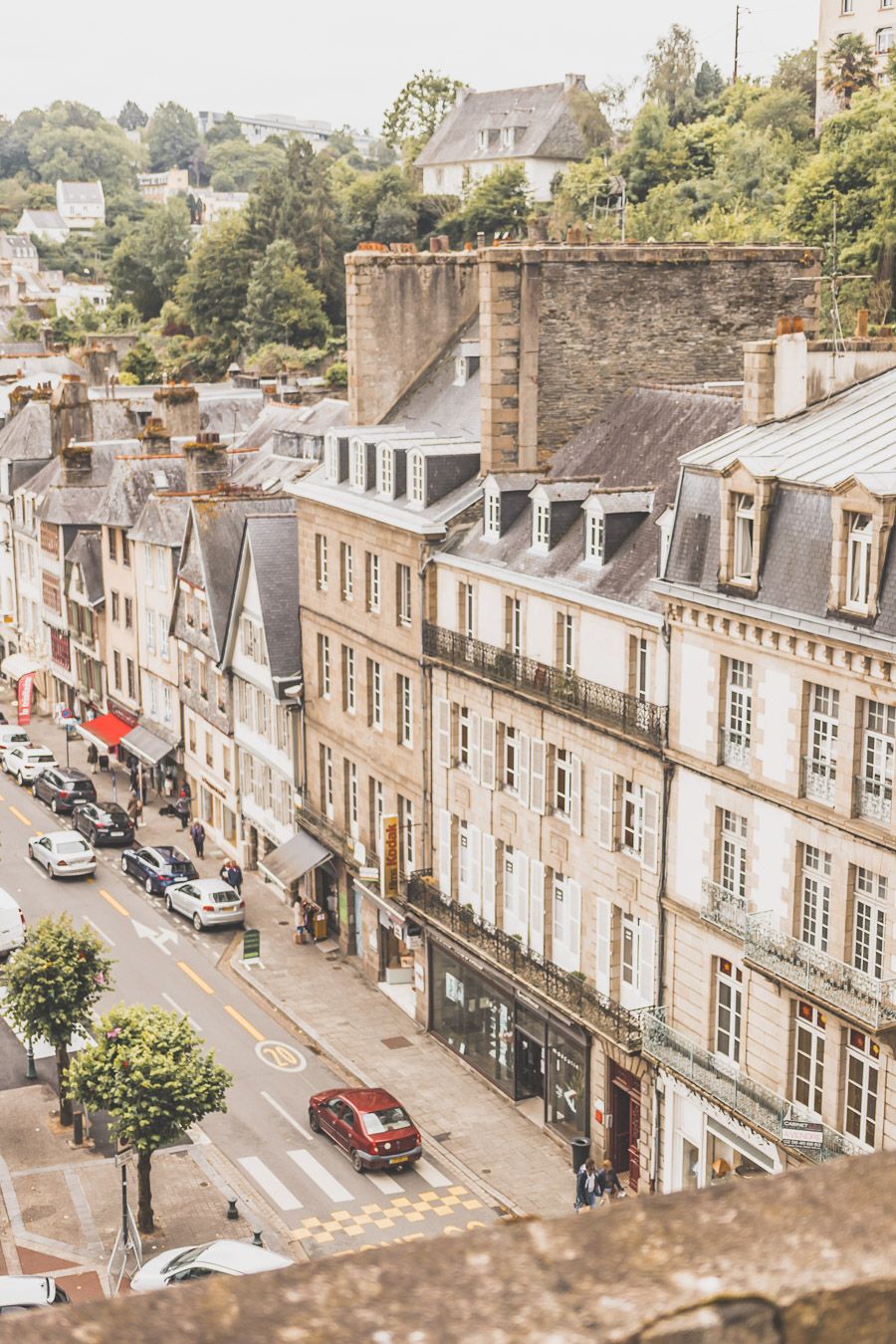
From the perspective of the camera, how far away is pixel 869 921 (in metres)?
26.4

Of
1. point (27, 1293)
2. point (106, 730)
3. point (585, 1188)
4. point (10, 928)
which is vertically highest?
point (27, 1293)

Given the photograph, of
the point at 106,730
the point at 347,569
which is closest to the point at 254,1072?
the point at 347,569

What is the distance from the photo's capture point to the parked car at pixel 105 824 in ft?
189

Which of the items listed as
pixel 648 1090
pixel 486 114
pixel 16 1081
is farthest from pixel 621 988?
pixel 486 114

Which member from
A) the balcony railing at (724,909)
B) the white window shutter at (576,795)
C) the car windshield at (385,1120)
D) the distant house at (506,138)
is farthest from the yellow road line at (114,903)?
the distant house at (506,138)

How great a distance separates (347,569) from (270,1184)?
1737cm

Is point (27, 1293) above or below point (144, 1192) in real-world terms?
above

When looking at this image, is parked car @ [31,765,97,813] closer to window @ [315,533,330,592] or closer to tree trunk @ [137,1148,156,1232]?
window @ [315,533,330,592]

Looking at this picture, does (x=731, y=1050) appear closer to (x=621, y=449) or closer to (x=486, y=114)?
(x=621, y=449)

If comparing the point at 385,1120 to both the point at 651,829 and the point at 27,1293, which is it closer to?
the point at 651,829

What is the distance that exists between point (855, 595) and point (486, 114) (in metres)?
114

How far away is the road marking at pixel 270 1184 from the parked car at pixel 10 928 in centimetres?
1332

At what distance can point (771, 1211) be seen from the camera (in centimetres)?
390

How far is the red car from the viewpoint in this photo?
112 ft
